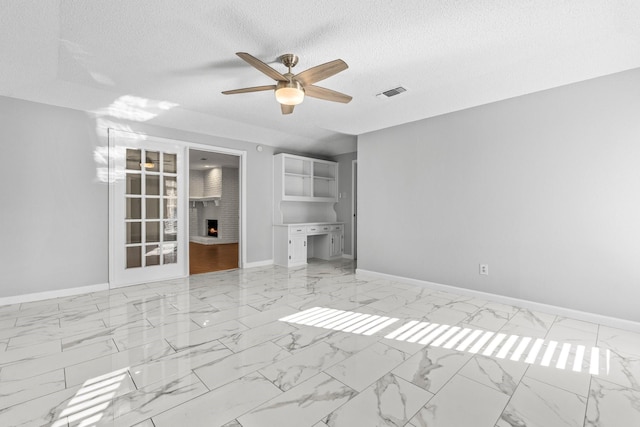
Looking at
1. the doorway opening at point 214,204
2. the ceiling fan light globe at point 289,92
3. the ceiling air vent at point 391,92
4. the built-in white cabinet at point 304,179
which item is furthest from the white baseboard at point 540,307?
the doorway opening at point 214,204

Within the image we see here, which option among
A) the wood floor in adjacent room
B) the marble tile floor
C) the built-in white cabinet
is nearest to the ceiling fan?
the marble tile floor

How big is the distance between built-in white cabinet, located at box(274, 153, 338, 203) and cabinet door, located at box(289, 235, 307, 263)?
81 centimetres

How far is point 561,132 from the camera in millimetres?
2994

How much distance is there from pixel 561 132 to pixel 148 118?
505 centimetres

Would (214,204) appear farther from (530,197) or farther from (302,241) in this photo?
(530,197)

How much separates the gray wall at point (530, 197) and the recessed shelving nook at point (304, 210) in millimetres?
1849

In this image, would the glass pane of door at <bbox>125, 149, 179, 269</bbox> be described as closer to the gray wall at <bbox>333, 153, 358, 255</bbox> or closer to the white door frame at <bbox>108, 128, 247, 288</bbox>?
the white door frame at <bbox>108, 128, 247, 288</bbox>

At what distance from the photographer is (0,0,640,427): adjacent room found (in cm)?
177

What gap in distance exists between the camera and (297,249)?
5.61 m

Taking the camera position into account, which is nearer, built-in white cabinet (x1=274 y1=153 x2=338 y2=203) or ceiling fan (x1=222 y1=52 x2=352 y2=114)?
ceiling fan (x1=222 y1=52 x2=352 y2=114)

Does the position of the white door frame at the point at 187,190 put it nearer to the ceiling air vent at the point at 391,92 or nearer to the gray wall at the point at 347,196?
the gray wall at the point at 347,196

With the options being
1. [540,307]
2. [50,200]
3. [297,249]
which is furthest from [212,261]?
[540,307]

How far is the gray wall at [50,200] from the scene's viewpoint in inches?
131

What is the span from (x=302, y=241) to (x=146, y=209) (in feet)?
8.84
